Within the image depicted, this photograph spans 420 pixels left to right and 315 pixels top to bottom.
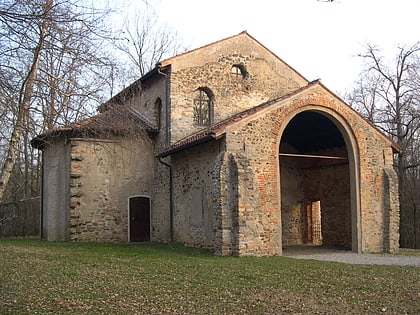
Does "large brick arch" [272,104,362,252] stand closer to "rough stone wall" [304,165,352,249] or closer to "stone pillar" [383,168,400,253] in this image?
"stone pillar" [383,168,400,253]

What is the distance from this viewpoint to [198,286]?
948 cm

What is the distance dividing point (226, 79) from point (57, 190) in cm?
837

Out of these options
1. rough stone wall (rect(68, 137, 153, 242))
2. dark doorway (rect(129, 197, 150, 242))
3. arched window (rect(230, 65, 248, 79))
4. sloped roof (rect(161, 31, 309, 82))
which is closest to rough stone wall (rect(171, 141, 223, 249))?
rough stone wall (rect(68, 137, 153, 242))

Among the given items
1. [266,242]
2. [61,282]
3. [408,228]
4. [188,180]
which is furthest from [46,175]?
[408,228]

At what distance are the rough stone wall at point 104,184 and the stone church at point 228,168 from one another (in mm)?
41

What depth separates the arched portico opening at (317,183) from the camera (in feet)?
61.1

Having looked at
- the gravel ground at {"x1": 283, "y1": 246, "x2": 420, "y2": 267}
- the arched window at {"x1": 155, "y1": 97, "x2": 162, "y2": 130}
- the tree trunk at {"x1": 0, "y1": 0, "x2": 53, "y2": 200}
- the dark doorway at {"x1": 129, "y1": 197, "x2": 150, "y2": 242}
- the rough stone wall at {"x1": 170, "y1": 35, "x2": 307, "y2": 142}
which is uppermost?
the rough stone wall at {"x1": 170, "y1": 35, "x2": 307, "y2": 142}

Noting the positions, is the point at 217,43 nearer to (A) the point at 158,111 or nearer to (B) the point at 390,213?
(A) the point at 158,111

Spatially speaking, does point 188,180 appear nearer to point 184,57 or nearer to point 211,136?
point 211,136

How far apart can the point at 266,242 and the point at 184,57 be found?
8.46m

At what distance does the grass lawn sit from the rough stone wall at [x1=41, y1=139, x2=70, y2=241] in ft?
19.1

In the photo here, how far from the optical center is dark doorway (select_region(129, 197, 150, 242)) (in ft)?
65.7

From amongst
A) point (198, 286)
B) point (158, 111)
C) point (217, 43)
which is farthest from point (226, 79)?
point (198, 286)

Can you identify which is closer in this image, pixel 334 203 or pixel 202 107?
pixel 334 203
